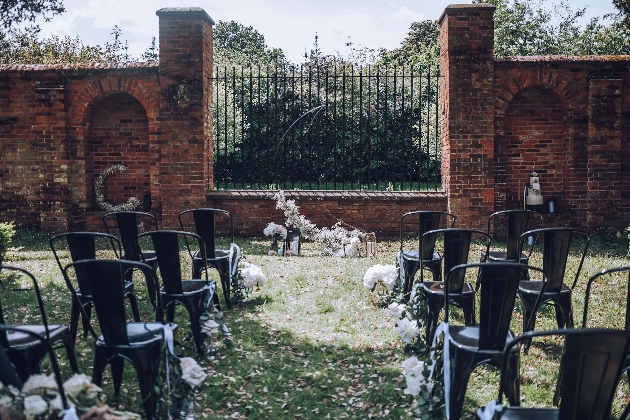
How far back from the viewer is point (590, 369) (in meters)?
2.30

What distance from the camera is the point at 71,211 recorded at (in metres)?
10.0

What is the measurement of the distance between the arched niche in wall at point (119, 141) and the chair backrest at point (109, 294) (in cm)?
710

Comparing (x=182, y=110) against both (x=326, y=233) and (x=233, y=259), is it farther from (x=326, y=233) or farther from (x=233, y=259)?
(x=233, y=259)

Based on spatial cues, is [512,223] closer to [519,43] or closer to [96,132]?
[96,132]

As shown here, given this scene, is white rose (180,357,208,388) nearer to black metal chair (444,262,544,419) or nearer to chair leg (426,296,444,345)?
black metal chair (444,262,544,419)

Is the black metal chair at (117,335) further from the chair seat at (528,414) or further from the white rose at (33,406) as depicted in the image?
the chair seat at (528,414)

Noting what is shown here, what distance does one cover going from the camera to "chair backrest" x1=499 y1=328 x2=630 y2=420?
2.23 meters

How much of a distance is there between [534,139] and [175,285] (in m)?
7.35

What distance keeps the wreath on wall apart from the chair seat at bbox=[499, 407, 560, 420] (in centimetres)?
841

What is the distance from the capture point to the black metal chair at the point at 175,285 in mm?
4395

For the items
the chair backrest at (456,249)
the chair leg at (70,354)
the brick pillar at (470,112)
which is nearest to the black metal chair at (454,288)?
the chair backrest at (456,249)

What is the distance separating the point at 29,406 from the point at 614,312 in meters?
5.26

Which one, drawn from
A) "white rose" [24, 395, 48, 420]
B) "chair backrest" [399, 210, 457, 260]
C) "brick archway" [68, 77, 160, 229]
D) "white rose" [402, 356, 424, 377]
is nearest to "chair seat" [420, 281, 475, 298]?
"chair backrest" [399, 210, 457, 260]

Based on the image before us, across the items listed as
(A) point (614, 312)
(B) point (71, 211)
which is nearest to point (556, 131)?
(A) point (614, 312)
